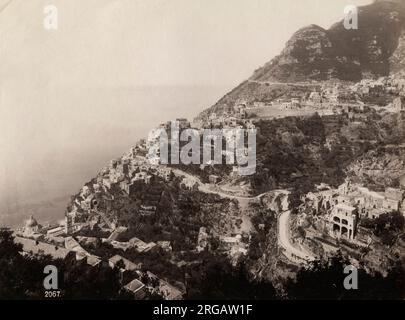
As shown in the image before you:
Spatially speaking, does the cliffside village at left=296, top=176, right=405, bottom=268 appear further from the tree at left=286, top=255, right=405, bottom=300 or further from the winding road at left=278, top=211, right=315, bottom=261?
the tree at left=286, top=255, right=405, bottom=300

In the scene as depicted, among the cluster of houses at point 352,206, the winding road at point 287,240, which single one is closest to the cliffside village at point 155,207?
the cluster of houses at point 352,206

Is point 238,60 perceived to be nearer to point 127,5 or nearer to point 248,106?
point 127,5

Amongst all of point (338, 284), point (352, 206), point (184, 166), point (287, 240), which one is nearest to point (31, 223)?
point (184, 166)

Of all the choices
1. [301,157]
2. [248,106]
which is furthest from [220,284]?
[248,106]

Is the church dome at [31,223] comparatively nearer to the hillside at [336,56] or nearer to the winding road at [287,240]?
the hillside at [336,56]

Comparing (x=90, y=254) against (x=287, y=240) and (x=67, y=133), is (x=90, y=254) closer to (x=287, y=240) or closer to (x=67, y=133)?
(x=67, y=133)

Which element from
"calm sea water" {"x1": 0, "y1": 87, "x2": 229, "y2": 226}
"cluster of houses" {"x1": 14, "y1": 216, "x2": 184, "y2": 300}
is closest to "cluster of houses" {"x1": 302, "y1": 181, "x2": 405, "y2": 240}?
"cluster of houses" {"x1": 14, "y1": 216, "x2": 184, "y2": 300}
